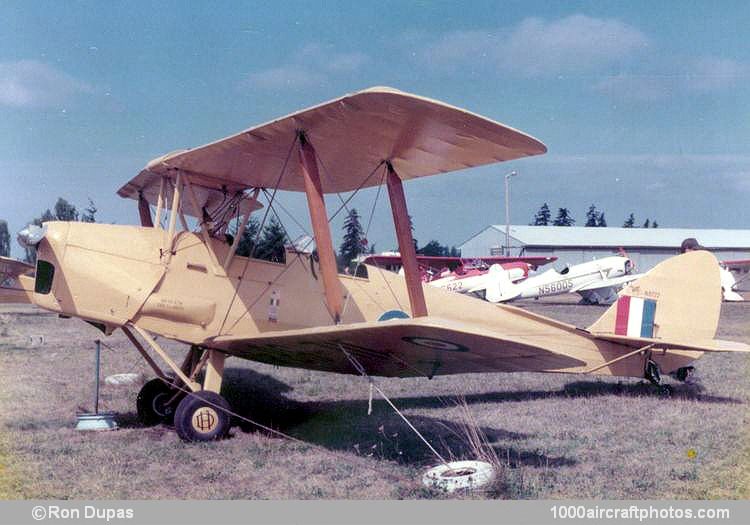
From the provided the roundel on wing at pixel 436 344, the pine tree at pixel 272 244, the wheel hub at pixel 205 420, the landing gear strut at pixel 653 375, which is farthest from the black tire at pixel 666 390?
Result: the wheel hub at pixel 205 420

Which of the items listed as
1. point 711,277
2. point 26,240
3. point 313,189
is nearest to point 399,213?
point 313,189

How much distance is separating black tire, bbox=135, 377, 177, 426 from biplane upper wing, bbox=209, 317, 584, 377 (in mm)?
1116

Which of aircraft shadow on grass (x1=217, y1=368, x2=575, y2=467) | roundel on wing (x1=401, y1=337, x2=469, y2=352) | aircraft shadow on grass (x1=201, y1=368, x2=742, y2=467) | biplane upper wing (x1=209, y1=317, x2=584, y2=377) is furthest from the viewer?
aircraft shadow on grass (x1=201, y1=368, x2=742, y2=467)

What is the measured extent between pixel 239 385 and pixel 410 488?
16.8 ft

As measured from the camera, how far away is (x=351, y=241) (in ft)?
21.5

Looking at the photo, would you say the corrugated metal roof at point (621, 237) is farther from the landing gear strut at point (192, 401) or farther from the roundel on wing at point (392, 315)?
the landing gear strut at point (192, 401)

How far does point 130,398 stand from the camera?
7.67 m

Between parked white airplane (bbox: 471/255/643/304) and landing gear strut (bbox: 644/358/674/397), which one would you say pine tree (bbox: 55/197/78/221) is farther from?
parked white airplane (bbox: 471/255/643/304)

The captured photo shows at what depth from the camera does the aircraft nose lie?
5.48m

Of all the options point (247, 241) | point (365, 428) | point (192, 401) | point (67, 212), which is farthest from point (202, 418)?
point (67, 212)

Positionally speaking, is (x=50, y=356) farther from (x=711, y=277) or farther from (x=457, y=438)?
(x=711, y=277)

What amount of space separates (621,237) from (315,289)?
54.2 m

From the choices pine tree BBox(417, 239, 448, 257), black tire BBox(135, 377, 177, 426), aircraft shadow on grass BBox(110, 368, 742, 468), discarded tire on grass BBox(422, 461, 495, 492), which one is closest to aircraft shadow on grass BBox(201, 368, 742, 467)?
aircraft shadow on grass BBox(110, 368, 742, 468)

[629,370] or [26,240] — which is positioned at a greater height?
[26,240]
